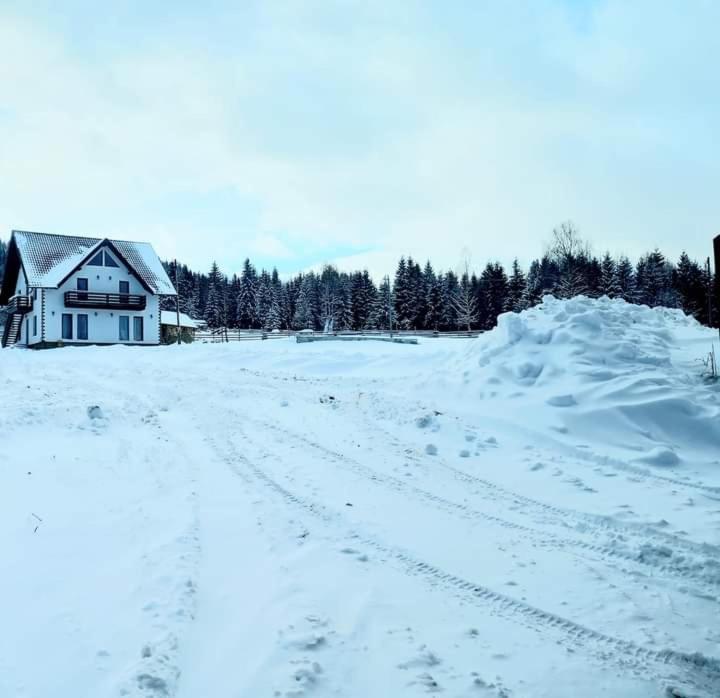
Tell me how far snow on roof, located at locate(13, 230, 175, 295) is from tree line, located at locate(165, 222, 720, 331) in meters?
25.4

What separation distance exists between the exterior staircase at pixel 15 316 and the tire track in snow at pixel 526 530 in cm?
3852

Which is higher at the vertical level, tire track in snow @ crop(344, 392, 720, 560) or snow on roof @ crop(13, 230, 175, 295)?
snow on roof @ crop(13, 230, 175, 295)

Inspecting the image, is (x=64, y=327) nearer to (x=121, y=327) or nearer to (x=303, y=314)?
(x=121, y=327)

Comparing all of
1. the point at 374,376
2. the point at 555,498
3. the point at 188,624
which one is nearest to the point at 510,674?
the point at 188,624

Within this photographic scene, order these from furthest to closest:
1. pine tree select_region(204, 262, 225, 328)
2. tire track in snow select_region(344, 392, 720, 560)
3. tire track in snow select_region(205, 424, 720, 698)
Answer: pine tree select_region(204, 262, 225, 328) → tire track in snow select_region(344, 392, 720, 560) → tire track in snow select_region(205, 424, 720, 698)

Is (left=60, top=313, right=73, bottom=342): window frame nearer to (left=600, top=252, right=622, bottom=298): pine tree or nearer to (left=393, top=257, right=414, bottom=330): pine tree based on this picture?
(left=393, top=257, right=414, bottom=330): pine tree

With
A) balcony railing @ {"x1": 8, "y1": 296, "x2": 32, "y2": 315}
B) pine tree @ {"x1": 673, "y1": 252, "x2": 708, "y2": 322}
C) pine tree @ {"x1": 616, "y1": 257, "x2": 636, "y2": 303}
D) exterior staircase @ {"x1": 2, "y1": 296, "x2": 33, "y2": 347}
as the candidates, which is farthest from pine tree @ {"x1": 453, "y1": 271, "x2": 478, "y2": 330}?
exterior staircase @ {"x1": 2, "y1": 296, "x2": 33, "y2": 347}

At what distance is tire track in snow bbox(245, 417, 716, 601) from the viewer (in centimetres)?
441

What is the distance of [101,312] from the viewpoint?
38.6 metres

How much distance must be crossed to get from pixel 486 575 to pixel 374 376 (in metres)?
11.9

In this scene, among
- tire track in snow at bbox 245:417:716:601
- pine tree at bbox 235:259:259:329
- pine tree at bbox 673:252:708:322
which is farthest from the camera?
pine tree at bbox 235:259:259:329

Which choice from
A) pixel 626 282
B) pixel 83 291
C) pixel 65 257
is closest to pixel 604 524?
pixel 83 291

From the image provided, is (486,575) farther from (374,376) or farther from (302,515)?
(374,376)

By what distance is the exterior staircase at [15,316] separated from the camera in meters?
38.2
